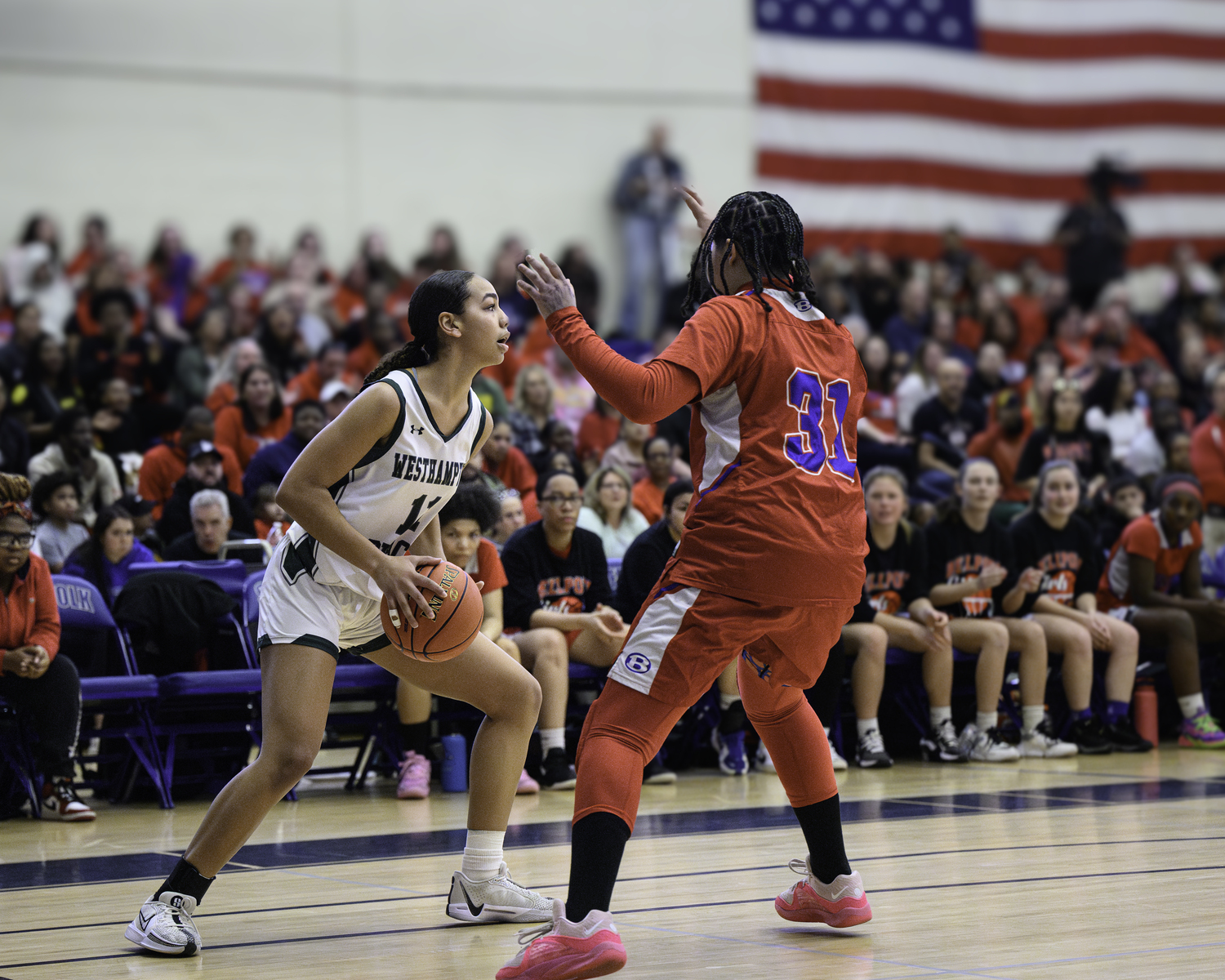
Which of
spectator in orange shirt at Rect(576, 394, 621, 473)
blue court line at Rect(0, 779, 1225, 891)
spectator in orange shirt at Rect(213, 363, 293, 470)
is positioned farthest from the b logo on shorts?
spectator in orange shirt at Rect(576, 394, 621, 473)

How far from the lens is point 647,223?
59.4ft

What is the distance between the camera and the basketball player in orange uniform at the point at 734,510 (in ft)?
13.0

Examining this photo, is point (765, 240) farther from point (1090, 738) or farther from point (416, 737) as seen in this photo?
point (1090, 738)

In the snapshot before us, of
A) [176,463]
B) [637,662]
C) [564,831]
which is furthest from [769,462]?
[176,463]

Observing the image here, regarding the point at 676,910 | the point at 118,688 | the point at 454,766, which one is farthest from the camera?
the point at 454,766

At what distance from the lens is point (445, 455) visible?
4.59m

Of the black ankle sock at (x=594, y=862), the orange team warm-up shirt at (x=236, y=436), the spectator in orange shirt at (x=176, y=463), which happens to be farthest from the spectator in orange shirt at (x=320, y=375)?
the black ankle sock at (x=594, y=862)

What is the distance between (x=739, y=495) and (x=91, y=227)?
12.7 metres

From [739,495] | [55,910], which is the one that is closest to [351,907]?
[55,910]

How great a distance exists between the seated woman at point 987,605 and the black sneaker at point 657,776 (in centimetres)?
184

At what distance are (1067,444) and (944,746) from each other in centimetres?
383

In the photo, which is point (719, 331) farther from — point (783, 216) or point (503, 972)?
point (503, 972)

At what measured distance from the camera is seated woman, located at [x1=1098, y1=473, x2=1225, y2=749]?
9.37m

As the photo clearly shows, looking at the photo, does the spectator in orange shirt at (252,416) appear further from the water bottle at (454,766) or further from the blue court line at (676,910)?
the blue court line at (676,910)
